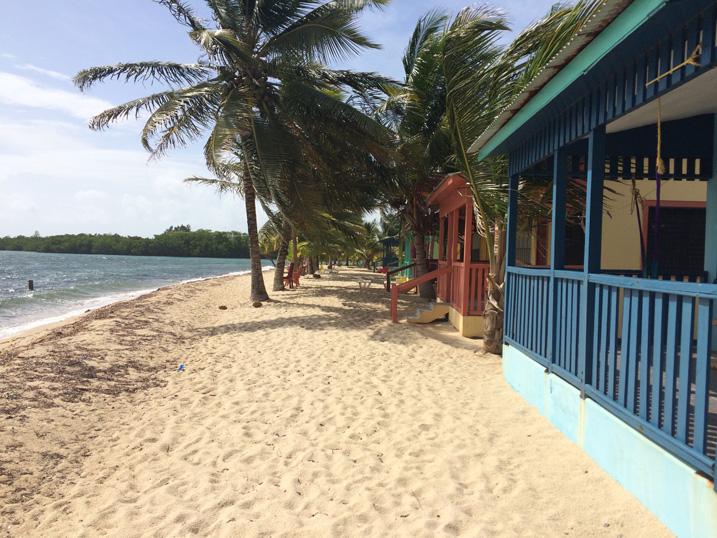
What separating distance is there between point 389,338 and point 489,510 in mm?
5534

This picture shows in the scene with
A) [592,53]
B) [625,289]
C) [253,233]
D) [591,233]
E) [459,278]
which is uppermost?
[592,53]

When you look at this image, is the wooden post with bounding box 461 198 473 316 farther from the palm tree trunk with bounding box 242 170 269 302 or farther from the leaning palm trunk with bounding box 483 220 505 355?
the palm tree trunk with bounding box 242 170 269 302

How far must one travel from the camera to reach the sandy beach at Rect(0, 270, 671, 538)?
9.15ft

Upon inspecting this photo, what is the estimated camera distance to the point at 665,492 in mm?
2447

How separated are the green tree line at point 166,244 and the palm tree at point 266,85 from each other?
93.6 meters

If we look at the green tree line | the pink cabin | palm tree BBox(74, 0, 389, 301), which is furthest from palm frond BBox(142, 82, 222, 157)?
the green tree line

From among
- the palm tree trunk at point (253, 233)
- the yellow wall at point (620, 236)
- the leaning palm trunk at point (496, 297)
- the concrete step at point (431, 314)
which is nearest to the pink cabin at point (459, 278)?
the concrete step at point (431, 314)

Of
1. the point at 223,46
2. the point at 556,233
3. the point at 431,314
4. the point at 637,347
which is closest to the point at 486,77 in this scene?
the point at 556,233

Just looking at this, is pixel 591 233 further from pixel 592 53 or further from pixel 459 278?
pixel 459 278

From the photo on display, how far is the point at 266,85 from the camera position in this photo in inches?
479

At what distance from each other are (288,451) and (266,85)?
11.0 meters

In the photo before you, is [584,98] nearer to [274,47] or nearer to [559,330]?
[559,330]

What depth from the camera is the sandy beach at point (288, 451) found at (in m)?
2.79

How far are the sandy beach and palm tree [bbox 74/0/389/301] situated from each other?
17.9 feet
